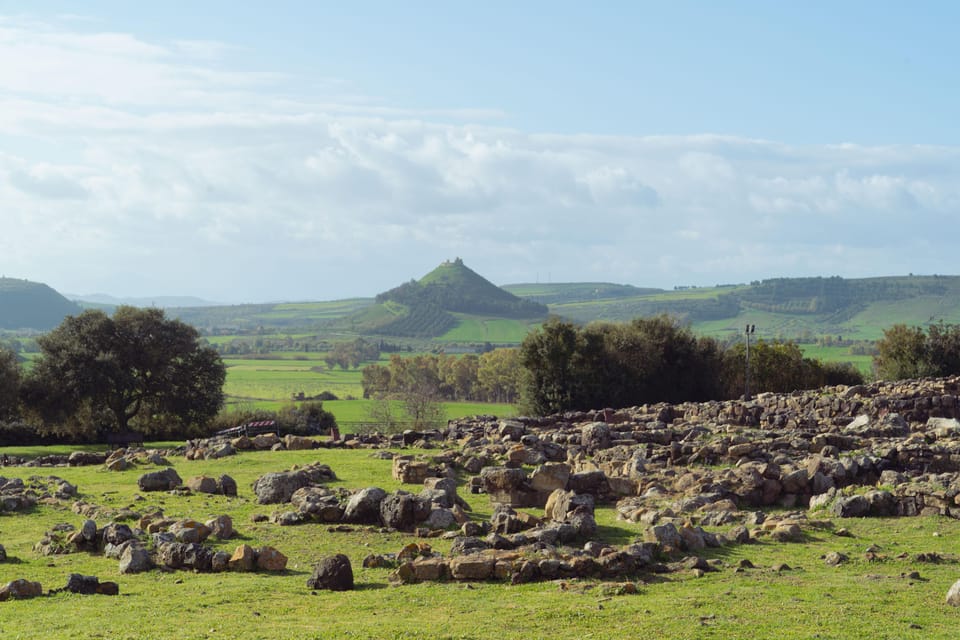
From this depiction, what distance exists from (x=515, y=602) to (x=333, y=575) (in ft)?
12.3

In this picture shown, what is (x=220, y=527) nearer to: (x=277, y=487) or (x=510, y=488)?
(x=277, y=487)

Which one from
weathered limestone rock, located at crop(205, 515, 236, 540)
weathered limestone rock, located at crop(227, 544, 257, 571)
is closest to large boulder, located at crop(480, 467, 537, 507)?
weathered limestone rock, located at crop(205, 515, 236, 540)

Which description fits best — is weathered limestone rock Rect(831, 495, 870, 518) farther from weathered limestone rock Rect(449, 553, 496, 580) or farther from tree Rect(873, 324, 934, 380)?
tree Rect(873, 324, 934, 380)

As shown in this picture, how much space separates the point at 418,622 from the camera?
51.5ft

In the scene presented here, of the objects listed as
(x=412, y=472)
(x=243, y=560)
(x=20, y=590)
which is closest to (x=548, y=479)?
(x=412, y=472)

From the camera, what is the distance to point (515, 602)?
55.2ft

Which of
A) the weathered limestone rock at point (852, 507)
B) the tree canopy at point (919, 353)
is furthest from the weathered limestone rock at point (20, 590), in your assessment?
the tree canopy at point (919, 353)

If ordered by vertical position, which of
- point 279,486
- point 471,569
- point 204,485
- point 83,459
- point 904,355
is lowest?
point 83,459

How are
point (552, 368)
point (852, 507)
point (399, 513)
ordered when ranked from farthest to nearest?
1. point (552, 368)
2. point (852, 507)
3. point (399, 513)

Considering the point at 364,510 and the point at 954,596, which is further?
the point at 364,510

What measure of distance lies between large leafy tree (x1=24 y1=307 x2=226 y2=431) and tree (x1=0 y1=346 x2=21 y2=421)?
3.05 ft

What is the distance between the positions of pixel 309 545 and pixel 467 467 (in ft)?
45.6

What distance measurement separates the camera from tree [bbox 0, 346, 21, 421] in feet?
196

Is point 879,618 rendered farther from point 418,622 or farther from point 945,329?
point 945,329
